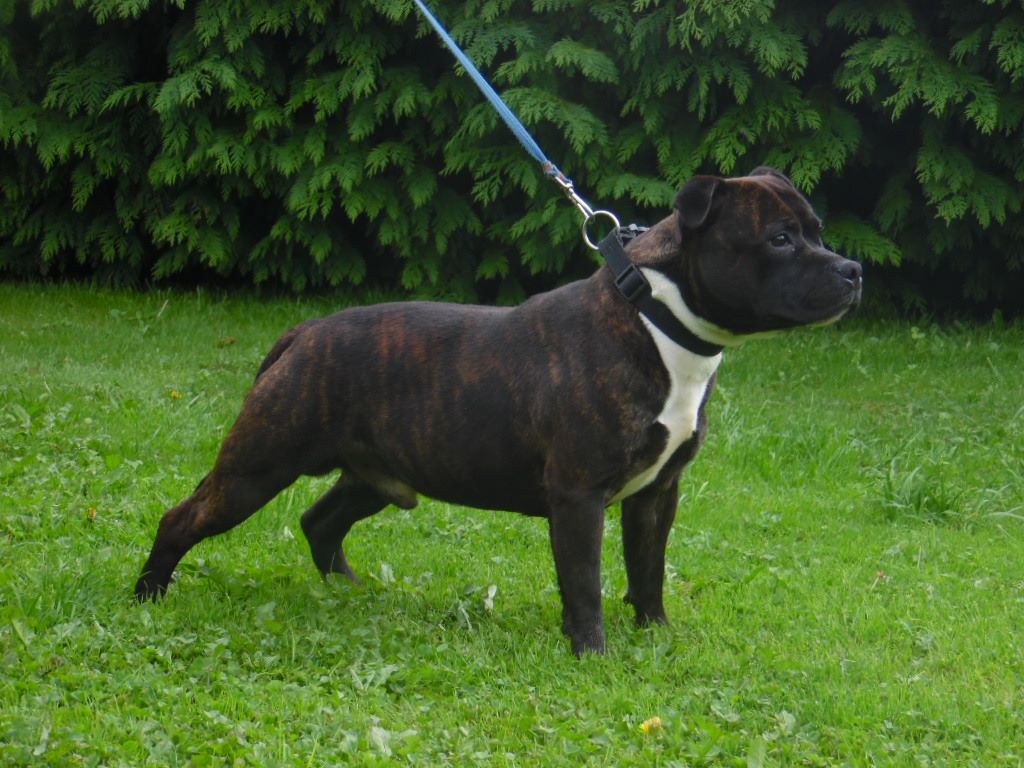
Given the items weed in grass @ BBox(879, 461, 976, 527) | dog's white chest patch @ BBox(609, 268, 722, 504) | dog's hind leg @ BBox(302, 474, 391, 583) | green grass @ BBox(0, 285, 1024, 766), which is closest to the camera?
green grass @ BBox(0, 285, 1024, 766)

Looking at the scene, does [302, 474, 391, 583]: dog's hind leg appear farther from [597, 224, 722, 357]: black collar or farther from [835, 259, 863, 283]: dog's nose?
[835, 259, 863, 283]: dog's nose

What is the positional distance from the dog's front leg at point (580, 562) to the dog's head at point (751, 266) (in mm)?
715

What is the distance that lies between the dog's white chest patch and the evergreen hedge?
16.5 feet

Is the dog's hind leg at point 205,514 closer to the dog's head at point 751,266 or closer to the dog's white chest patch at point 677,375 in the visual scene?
the dog's white chest patch at point 677,375

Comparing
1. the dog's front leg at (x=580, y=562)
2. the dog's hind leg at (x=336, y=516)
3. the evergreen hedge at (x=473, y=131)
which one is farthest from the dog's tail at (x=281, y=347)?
the evergreen hedge at (x=473, y=131)

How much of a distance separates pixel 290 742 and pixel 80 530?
7.04ft

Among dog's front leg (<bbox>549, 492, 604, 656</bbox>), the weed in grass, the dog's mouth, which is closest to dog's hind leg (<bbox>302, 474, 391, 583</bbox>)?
dog's front leg (<bbox>549, 492, 604, 656</bbox>)

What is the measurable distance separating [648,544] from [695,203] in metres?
1.26

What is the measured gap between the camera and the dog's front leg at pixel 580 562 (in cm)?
448

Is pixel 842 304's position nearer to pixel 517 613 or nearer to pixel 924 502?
pixel 517 613

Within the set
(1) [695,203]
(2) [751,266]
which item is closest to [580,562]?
(2) [751,266]

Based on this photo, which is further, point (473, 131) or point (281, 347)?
point (473, 131)

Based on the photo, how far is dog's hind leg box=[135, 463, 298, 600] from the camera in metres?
4.88

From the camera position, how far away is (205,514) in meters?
4.91
